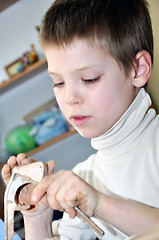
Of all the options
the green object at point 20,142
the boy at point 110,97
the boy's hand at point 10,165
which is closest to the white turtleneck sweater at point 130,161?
the boy at point 110,97

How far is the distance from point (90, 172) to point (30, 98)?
51.4 inches

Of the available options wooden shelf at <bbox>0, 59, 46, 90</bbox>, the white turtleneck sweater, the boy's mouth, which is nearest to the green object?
wooden shelf at <bbox>0, 59, 46, 90</bbox>

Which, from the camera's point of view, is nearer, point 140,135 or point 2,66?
point 140,135

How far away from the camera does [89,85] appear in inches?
16.9

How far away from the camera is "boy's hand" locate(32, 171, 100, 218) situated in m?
0.32

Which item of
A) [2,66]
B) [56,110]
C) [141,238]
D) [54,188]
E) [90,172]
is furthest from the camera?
[2,66]

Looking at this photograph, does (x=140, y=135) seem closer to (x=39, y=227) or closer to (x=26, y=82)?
(x=39, y=227)

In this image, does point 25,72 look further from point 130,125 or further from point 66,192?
point 66,192

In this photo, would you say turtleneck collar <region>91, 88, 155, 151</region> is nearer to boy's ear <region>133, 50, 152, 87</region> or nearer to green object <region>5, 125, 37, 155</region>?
boy's ear <region>133, 50, 152, 87</region>

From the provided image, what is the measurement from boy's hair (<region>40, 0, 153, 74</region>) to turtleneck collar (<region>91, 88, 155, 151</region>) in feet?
0.21

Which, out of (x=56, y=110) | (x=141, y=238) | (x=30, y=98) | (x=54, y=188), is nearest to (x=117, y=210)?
(x=54, y=188)

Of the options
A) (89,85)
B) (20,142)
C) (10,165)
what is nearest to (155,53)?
(89,85)

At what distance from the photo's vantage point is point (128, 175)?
1.63 ft

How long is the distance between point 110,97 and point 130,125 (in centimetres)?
7
